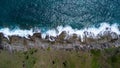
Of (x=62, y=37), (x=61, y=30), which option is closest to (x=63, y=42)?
(x=62, y=37)

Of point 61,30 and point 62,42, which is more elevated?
point 61,30

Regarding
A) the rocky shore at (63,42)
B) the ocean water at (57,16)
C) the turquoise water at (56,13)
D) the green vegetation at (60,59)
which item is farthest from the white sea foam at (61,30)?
the green vegetation at (60,59)

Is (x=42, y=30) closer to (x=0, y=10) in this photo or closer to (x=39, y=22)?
(x=39, y=22)

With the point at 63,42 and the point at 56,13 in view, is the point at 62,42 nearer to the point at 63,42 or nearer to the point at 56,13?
the point at 63,42

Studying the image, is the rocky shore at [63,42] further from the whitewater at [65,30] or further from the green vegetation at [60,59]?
the green vegetation at [60,59]

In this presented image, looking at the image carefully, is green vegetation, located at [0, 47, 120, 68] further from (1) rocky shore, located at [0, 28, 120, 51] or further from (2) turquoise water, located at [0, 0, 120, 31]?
(2) turquoise water, located at [0, 0, 120, 31]

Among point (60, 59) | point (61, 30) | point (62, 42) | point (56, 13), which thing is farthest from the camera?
point (56, 13)
